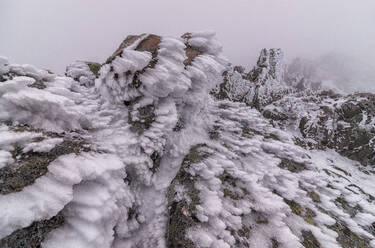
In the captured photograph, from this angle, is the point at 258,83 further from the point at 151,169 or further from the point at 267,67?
the point at 151,169

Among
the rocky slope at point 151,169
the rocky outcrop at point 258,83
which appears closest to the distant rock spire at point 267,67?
the rocky outcrop at point 258,83

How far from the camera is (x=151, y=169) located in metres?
12.2

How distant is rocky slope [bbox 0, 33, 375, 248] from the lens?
6.10 metres

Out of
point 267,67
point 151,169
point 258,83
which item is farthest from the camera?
point 267,67

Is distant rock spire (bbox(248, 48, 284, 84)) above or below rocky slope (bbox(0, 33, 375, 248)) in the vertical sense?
above

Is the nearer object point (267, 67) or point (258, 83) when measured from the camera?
point (258, 83)

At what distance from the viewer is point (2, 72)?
9680 mm

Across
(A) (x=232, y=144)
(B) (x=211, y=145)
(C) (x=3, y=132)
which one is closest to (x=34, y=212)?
(C) (x=3, y=132)

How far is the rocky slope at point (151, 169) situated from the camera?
6.10 metres

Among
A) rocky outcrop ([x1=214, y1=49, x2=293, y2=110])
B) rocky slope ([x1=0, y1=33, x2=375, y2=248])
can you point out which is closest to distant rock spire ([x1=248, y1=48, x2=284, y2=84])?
rocky outcrop ([x1=214, y1=49, x2=293, y2=110])

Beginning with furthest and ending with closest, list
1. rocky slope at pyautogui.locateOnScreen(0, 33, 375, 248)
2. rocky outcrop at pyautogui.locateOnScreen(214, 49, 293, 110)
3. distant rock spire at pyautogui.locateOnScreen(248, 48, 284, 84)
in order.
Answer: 1. distant rock spire at pyautogui.locateOnScreen(248, 48, 284, 84)
2. rocky outcrop at pyautogui.locateOnScreen(214, 49, 293, 110)
3. rocky slope at pyautogui.locateOnScreen(0, 33, 375, 248)

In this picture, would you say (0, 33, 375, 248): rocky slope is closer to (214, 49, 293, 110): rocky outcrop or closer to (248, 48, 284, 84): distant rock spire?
(214, 49, 293, 110): rocky outcrop

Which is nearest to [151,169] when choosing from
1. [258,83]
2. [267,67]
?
[258,83]

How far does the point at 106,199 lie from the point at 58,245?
2.03 m
